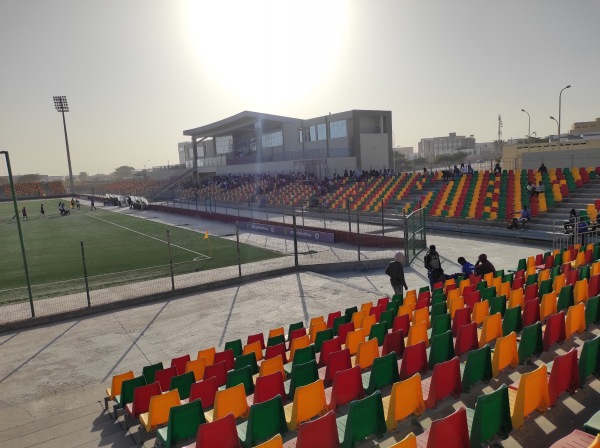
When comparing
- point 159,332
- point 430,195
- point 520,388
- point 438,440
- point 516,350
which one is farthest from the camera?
point 430,195

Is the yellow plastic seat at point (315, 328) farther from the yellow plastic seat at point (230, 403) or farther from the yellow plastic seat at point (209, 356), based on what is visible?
the yellow plastic seat at point (230, 403)

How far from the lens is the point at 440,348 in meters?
7.04

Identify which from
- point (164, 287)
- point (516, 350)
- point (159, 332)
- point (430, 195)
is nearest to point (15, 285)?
point (164, 287)

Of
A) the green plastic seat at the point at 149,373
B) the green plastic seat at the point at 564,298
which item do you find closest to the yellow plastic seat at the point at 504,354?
the green plastic seat at the point at 564,298

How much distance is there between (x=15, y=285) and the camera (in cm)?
1877

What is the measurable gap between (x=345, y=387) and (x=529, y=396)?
2.16 m

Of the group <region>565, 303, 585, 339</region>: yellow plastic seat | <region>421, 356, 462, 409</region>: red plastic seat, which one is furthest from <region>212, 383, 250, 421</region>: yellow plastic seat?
<region>565, 303, 585, 339</region>: yellow plastic seat

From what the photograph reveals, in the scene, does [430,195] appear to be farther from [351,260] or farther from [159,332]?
[159,332]

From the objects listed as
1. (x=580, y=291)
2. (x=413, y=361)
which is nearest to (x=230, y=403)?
(x=413, y=361)

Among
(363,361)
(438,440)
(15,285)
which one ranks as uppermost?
(438,440)

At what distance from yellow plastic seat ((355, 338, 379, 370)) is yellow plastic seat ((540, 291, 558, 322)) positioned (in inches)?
142

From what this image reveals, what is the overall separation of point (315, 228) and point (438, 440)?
2244 cm

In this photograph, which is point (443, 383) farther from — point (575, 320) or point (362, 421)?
point (575, 320)

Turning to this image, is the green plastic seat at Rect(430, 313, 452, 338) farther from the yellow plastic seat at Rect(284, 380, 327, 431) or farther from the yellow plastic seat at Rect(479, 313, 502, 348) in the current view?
the yellow plastic seat at Rect(284, 380, 327, 431)
